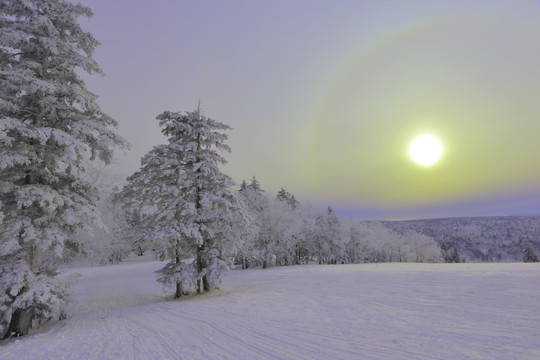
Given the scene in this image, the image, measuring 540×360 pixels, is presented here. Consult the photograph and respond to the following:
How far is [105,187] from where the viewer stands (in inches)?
1001

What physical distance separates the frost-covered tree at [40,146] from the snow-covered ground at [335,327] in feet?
5.10

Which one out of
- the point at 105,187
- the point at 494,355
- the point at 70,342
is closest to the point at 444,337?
the point at 494,355

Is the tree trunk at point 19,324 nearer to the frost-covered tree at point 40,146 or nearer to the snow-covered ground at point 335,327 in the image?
the frost-covered tree at point 40,146

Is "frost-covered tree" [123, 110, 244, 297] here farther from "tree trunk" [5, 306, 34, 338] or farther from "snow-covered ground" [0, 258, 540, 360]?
"tree trunk" [5, 306, 34, 338]

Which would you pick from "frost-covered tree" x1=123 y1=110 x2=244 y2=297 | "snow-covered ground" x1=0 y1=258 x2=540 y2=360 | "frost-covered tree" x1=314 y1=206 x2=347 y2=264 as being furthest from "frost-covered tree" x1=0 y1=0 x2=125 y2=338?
"frost-covered tree" x1=314 y1=206 x2=347 y2=264

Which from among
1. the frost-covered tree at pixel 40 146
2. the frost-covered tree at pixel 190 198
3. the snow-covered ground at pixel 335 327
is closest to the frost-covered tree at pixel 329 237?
the frost-covered tree at pixel 190 198

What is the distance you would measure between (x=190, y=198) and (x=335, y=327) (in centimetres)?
1022

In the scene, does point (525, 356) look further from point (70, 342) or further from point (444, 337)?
point (70, 342)

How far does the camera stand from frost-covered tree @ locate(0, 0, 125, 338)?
839cm

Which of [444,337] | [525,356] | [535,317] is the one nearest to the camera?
[525,356]

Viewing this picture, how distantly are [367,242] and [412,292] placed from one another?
62.4 meters

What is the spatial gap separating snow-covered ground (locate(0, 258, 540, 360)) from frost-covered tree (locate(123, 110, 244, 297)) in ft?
8.38

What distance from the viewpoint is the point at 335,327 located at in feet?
25.3

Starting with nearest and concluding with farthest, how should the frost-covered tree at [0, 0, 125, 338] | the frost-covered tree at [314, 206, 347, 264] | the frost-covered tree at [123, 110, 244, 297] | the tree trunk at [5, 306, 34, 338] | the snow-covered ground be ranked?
the snow-covered ground
the frost-covered tree at [0, 0, 125, 338]
the tree trunk at [5, 306, 34, 338]
the frost-covered tree at [123, 110, 244, 297]
the frost-covered tree at [314, 206, 347, 264]
